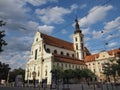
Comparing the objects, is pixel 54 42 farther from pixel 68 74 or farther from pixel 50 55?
pixel 68 74

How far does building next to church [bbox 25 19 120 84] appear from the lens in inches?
2318

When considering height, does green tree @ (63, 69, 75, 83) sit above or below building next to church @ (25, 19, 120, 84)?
below

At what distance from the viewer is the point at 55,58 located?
191 ft

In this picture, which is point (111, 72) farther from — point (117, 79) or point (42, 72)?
point (42, 72)

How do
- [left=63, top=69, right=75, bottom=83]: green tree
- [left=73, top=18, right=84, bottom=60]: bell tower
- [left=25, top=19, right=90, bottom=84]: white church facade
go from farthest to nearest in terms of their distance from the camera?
[left=73, top=18, right=84, bottom=60]: bell tower → [left=25, top=19, right=90, bottom=84]: white church facade → [left=63, top=69, right=75, bottom=83]: green tree

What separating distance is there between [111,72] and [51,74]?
19.1m

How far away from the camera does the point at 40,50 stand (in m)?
65.5

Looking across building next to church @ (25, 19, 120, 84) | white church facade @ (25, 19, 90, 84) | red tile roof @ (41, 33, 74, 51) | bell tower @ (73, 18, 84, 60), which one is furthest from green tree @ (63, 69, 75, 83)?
bell tower @ (73, 18, 84, 60)

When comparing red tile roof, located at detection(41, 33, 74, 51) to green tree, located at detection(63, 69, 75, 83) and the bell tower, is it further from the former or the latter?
green tree, located at detection(63, 69, 75, 83)

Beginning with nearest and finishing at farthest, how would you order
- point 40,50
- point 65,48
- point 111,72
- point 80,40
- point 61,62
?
point 111,72
point 61,62
point 40,50
point 65,48
point 80,40

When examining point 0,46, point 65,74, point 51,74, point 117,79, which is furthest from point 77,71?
point 0,46

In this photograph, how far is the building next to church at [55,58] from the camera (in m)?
58.9

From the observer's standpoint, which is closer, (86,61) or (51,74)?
(51,74)

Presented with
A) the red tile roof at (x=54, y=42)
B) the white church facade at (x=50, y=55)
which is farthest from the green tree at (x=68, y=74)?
the red tile roof at (x=54, y=42)
